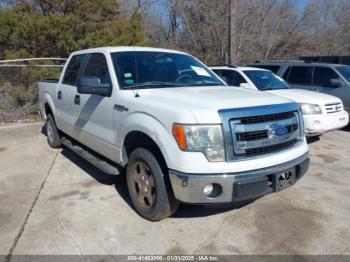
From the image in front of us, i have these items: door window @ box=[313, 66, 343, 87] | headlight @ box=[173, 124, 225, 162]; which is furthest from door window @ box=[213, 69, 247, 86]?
headlight @ box=[173, 124, 225, 162]

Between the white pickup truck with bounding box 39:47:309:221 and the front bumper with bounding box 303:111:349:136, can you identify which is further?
the front bumper with bounding box 303:111:349:136

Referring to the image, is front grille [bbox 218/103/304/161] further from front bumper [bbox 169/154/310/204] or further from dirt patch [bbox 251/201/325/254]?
dirt patch [bbox 251/201/325/254]

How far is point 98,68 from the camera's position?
4.77 meters

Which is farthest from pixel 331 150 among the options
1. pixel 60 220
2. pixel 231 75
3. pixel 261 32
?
pixel 261 32

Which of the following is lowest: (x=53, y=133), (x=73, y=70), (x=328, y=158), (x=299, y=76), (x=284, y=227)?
(x=328, y=158)

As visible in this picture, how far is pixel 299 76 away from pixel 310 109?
300 centimetres

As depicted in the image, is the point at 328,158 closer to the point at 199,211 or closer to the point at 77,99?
the point at 199,211

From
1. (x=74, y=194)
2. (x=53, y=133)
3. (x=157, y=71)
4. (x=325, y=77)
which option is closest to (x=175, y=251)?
(x=74, y=194)

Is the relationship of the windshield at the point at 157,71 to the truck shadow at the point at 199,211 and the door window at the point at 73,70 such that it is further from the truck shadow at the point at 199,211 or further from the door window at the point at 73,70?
the truck shadow at the point at 199,211

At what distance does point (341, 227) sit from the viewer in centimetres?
376

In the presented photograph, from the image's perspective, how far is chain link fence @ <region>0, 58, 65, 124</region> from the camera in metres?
10.6

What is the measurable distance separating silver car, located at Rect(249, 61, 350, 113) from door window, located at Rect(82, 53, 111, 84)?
6465mm

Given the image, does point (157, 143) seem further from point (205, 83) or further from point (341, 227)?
point (341, 227)

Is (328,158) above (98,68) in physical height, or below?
below
